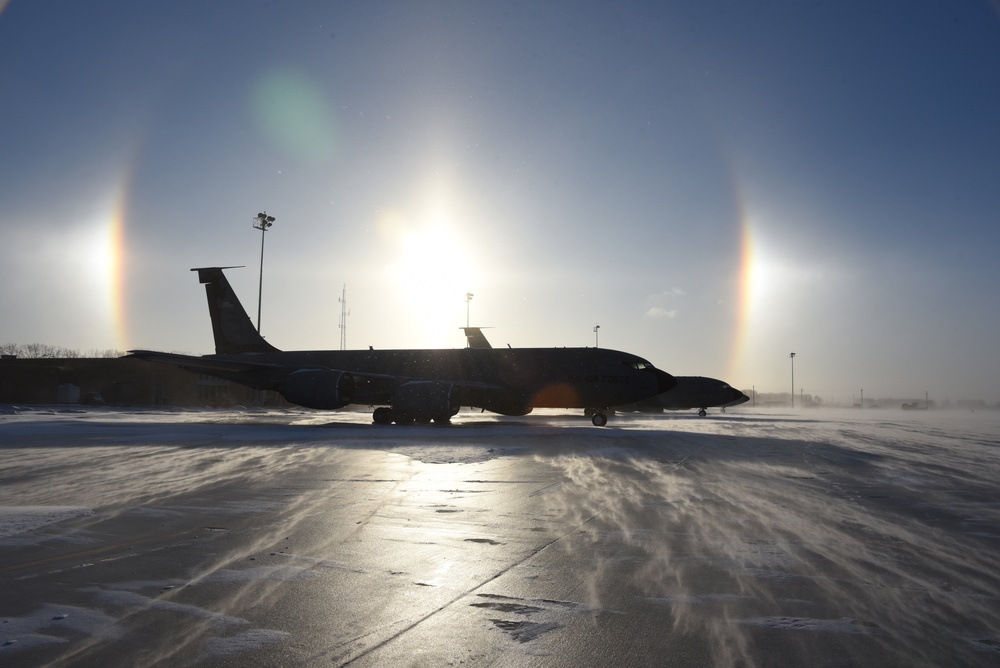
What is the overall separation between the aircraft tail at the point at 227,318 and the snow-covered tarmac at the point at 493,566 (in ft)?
82.7

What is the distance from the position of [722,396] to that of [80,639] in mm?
46221

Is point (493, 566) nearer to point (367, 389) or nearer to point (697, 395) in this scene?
point (367, 389)

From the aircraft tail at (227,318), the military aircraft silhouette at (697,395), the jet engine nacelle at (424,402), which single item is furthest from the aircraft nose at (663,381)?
the aircraft tail at (227,318)

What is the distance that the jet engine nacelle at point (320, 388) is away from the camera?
101 ft

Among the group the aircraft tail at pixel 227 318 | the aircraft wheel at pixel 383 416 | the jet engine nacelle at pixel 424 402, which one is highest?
the aircraft tail at pixel 227 318

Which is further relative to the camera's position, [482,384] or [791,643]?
[482,384]

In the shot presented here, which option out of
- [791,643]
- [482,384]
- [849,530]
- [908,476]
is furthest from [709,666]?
[482,384]

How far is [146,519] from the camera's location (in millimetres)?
8680

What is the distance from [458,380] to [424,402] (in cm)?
324

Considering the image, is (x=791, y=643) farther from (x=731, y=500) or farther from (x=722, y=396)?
(x=722, y=396)

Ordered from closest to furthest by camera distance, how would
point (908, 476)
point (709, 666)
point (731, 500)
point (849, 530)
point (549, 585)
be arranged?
point (709, 666) → point (549, 585) → point (849, 530) → point (731, 500) → point (908, 476)

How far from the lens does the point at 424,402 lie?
3002cm

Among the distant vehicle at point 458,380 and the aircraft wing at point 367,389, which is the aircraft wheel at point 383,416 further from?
the aircraft wing at point 367,389

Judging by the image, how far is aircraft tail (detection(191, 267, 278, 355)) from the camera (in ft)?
128
